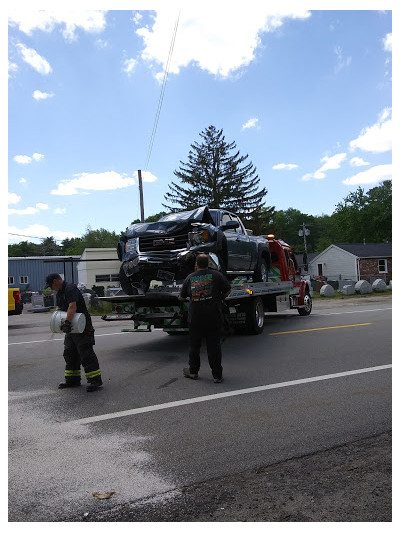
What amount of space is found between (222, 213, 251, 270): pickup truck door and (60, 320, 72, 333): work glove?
446 cm

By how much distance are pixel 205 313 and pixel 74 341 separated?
1817mm

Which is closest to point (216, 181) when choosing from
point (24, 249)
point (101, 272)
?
point (101, 272)

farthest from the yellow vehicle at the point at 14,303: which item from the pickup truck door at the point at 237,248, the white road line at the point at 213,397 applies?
the white road line at the point at 213,397

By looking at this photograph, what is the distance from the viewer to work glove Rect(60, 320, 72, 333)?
658cm

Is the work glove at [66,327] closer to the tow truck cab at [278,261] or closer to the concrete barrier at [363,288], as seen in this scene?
the tow truck cab at [278,261]

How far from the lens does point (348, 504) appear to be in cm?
330

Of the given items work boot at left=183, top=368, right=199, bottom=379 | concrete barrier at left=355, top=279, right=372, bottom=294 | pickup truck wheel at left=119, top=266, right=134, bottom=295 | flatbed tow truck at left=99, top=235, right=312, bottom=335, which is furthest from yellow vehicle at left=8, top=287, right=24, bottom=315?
concrete barrier at left=355, top=279, right=372, bottom=294

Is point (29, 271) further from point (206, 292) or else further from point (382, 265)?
point (206, 292)

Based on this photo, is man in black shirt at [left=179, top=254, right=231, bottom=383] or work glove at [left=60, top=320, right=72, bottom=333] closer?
work glove at [left=60, top=320, right=72, bottom=333]

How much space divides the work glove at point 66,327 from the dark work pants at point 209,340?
1653mm

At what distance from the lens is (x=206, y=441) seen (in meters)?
4.59

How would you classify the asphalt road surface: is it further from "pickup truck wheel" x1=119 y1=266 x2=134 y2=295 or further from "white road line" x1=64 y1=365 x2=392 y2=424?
"pickup truck wheel" x1=119 y1=266 x2=134 y2=295

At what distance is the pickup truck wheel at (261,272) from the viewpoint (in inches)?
483
